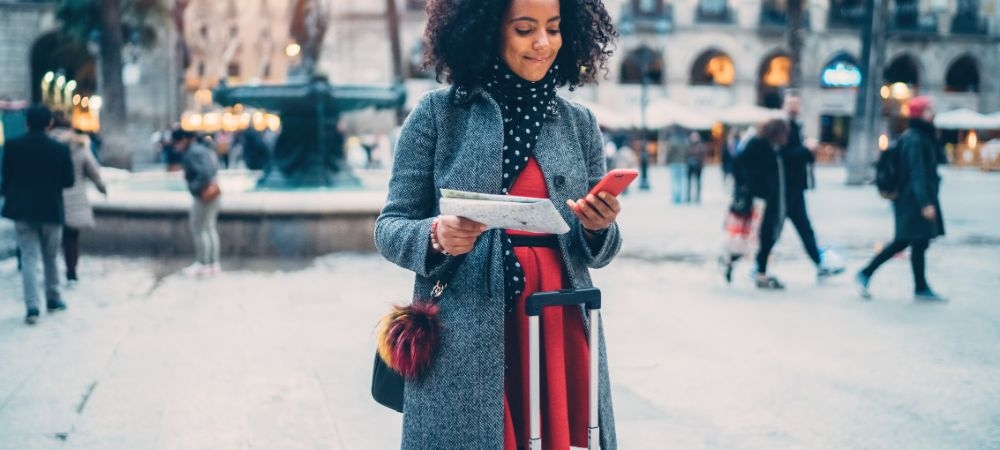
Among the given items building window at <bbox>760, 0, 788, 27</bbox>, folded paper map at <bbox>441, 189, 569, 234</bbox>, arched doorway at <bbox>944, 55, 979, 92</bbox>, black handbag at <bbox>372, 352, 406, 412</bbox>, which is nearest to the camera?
folded paper map at <bbox>441, 189, 569, 234</bbox>

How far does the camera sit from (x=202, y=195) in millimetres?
8953

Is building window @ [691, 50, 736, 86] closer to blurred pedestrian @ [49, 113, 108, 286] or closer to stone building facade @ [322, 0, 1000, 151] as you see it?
stone building facade @ [322, 0, 1000, 151]

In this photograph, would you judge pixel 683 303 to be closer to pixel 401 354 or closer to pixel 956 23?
pixel 401 354

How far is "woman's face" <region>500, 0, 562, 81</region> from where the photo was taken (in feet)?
7.42

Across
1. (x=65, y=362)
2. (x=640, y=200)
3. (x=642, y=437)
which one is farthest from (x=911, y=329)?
(x=640, y=200)

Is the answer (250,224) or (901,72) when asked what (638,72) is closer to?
(901,72)

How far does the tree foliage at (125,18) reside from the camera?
2600 centimetres

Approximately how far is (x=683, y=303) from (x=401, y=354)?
227 inches

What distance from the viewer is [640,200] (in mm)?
20297

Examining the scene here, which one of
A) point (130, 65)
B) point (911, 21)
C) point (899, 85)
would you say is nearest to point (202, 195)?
point (130, 65)

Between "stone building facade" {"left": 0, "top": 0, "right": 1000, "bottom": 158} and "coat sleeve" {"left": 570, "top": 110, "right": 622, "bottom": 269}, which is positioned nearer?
"coat sleeve" {"left": 570, "top": 110, "right": 622, "bottom": 269}

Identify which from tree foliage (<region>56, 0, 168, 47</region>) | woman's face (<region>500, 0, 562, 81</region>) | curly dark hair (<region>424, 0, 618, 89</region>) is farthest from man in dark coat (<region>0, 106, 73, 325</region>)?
tree foliage (<region>56, 0, 168, 47</region>)

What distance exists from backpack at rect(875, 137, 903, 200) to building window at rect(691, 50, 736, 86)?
3548 centimetres

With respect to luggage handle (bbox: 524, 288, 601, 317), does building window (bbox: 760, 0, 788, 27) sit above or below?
above
